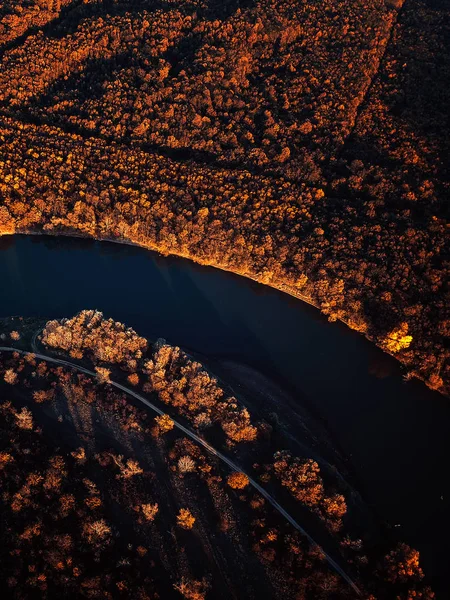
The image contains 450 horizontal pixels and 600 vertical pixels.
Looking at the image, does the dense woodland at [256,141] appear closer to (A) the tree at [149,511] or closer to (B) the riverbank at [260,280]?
(B) the riverbank at [260,280]

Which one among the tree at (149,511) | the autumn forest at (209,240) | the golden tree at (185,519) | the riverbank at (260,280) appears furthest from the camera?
the riverbank at (260,280)

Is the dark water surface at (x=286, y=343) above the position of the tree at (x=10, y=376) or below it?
above

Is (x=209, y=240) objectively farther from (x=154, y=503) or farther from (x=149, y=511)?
(x=149, y=511)

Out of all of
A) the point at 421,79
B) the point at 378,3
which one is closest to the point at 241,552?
the point at 421,79

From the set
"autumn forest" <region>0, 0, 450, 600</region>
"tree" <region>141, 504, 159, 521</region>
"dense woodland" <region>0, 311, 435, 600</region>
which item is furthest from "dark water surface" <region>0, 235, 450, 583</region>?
"tree" <region>141, 504, 159, 521</region>

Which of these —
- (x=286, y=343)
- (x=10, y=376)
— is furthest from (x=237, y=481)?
(x=10, y=376)

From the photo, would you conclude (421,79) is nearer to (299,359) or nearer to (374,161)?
(374,161)

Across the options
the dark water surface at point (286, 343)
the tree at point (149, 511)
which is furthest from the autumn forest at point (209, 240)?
the dark water surface at point (286, 343)
